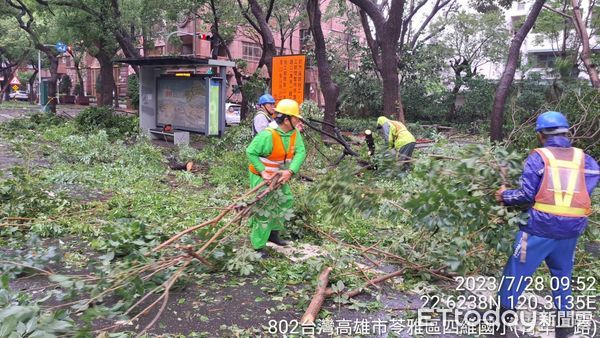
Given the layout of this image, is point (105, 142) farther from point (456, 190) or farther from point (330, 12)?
point (330, 12)

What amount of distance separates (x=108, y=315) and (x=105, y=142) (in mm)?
9110

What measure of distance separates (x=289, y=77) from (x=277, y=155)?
708 cm

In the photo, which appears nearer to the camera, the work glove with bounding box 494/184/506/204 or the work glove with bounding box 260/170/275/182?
the work glove with bounding box 494/184/506/204

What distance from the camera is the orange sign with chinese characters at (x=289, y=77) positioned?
11586mm

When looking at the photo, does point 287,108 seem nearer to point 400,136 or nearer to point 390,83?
point 400,136

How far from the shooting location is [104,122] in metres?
15.8

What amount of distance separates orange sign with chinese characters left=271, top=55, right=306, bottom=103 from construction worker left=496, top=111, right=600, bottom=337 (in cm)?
851

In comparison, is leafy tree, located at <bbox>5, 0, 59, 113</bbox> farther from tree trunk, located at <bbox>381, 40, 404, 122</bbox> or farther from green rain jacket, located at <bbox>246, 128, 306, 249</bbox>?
green rain jacket, located at <bbox>246, 128, 306, 249</bbox>

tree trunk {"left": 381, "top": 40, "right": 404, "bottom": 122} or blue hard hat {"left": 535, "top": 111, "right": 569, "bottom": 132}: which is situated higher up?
tree trunk {"left": 381, "top": 40, "right": 404, "bottom": 122}

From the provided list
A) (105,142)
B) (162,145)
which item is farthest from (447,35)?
(105,142)

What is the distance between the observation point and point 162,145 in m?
14.0

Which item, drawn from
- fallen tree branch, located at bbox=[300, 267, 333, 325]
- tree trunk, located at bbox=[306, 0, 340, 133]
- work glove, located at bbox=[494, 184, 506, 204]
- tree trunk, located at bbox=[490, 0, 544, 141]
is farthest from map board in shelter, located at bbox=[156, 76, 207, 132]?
work glove, located at bbox=[494, 184, 506, 204]

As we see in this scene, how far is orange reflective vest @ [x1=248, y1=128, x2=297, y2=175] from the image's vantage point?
5020mm

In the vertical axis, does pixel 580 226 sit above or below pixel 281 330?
above
